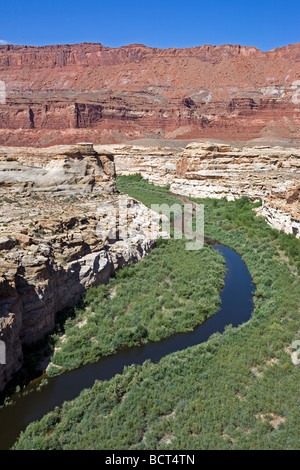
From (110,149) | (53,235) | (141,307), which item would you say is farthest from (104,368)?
(110,149)

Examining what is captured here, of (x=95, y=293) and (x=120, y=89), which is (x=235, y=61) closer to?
(x=120, y=89)

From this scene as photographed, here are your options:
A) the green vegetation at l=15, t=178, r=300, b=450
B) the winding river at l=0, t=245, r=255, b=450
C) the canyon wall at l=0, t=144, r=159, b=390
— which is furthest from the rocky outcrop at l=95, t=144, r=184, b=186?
the green vegetation at l=15, t=178, r=300, b=450

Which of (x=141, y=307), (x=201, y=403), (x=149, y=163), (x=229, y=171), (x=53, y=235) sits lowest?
(x=201, y=403)

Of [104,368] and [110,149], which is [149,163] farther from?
[104,368]

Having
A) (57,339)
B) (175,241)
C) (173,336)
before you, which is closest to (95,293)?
(57,339)

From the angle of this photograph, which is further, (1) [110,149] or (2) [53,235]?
(1) [110,149]

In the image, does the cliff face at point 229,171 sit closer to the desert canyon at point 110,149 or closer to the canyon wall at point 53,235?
the desert canyon at point 110,149
